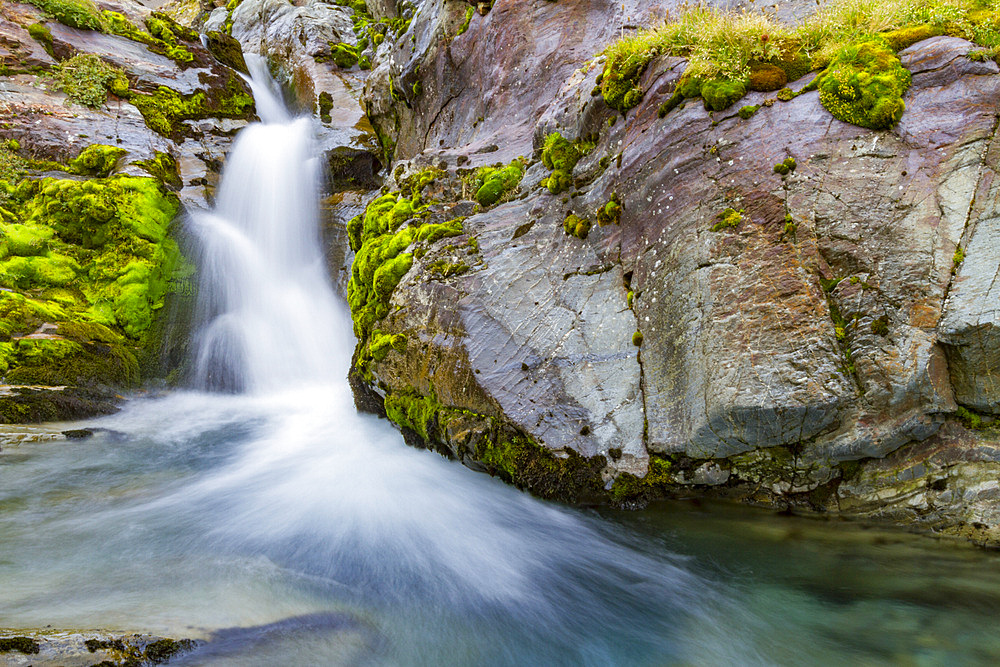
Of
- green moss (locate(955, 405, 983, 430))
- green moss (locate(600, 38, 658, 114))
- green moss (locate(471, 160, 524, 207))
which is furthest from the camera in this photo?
green moss (locate(471, 160, 524, 207))

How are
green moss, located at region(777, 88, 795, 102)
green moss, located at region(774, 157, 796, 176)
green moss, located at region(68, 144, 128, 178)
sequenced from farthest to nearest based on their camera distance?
green moss, located at region(68, 144, 128, 178) → green moss, located at region(777, 88, 795, 102) → green moss, located at region(774, 157, 796, 176)

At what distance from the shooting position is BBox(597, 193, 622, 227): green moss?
6.54m

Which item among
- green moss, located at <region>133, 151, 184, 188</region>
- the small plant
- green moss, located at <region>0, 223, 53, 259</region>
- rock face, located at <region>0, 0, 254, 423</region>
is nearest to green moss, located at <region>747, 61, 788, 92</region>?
the small plant

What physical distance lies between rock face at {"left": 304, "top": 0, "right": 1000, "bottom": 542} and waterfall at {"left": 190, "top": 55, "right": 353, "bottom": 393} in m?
4.97

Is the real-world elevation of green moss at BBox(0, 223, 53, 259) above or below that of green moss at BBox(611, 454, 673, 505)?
above

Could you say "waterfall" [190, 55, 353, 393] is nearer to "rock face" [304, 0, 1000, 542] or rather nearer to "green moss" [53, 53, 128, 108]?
"green moss" [53, 53, 128, 108]

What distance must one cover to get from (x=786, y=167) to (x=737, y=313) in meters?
1.82

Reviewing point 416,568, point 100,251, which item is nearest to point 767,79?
point 416,568

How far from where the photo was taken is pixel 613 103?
7.01 metres

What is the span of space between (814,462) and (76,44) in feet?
78.8

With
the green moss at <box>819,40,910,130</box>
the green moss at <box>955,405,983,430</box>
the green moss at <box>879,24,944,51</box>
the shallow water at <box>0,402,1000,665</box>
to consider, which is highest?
the green moss at <box>879,24,944,51</box>

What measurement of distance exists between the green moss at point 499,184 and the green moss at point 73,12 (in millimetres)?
18526

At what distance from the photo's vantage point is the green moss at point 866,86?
5043 mm

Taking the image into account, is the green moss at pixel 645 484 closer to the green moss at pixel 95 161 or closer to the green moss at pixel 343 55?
the green moss at pixel 95 161
